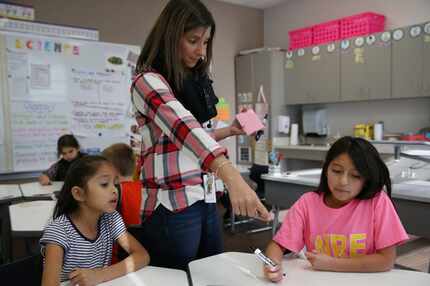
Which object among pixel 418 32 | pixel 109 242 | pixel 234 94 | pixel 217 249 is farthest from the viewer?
pixel 234 94

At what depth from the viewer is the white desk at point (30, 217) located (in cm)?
172

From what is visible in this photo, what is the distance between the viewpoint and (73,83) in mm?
4086

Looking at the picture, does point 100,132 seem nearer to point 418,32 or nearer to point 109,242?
point 109,242

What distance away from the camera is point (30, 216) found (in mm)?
1963

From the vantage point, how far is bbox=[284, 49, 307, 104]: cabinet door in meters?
4.98

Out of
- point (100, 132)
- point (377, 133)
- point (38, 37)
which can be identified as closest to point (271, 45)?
point (377, 133)

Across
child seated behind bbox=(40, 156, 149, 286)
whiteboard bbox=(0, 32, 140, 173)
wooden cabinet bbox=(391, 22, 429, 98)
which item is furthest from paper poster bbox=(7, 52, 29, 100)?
wooden cabinet bbox=(391, 22, 429, 98)

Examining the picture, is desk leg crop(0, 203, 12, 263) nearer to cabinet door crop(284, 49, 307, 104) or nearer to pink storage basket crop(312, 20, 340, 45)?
cabinet door crop(284, 49, 307, 104)

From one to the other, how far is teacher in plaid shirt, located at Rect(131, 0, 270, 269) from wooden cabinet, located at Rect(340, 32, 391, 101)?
3529 mm

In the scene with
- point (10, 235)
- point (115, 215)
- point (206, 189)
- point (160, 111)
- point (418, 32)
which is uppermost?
point (418, 32)

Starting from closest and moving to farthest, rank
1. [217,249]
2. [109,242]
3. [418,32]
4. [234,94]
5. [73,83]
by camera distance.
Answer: [217,249] < [109,242] < [418,32] < [73,83] < [234,94]

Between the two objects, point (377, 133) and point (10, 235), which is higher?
point (377, 133)

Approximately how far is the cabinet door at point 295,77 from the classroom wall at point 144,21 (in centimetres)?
80

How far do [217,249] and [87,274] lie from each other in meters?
0.39
